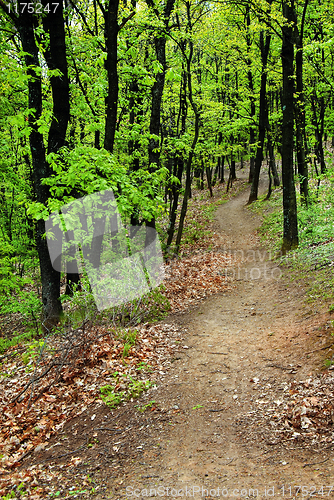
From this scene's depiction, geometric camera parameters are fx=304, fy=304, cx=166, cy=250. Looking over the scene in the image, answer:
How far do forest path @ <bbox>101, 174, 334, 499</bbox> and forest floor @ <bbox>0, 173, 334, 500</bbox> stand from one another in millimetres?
15

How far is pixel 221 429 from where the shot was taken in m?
4.45

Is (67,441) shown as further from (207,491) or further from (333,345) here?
(333,345)

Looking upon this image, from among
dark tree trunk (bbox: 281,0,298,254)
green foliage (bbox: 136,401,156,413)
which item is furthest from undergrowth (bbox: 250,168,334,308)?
green foliage (bbox: 136,401,156,413)

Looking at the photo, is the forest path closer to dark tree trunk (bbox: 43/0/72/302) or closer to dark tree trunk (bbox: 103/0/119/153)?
dark tree trunk (bbox: 103/0/119/153)

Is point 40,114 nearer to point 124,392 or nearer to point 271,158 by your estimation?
point 124,392

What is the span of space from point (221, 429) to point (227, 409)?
433mm

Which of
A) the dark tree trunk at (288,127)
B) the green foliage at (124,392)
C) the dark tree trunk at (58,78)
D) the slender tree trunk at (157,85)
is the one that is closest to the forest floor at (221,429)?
the green foliage at (124,392)

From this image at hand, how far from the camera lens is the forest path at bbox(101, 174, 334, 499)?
346cm

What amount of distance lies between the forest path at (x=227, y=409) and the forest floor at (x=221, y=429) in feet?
0.05

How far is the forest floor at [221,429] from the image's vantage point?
350 cm

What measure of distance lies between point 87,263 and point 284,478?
7.35 metres

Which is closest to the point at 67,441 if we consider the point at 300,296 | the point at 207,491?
the point at 207,491

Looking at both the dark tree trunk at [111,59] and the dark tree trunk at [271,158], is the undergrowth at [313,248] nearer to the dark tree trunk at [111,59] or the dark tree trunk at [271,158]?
the dark tree trunk at [271,158]

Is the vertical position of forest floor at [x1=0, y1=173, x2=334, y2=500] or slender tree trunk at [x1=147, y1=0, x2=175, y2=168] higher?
slender tree trunk at [x1=147, y1=0, x2=175, y2=168]
